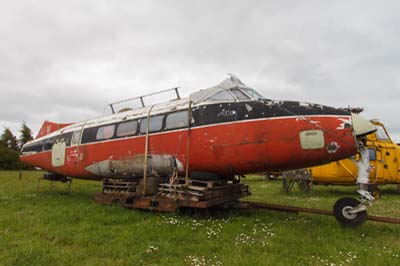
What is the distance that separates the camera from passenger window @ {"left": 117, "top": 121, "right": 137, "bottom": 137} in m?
8.98

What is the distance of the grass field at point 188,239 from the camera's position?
15.6 feet

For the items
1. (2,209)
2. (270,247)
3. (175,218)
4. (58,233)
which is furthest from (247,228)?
(2,209)

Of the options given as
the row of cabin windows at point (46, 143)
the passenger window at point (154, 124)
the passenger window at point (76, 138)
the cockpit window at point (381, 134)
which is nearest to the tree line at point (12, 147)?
the row of cabin windows at point (46, 143)

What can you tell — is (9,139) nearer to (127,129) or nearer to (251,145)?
(127,129)

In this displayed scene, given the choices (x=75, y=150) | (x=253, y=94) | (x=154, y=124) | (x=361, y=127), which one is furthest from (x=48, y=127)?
(x=361, y=127)

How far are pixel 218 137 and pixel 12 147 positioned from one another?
47.2 metres

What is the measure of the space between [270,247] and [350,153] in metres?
2.55

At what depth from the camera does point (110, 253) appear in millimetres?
5051

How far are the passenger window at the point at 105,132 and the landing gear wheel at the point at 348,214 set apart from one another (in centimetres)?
678

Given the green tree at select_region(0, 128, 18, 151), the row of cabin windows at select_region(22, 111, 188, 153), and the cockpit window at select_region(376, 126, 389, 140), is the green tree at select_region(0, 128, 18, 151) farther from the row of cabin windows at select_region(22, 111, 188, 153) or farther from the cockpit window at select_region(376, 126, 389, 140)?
the cockpit window at select_region(376, 126, 389, 140)

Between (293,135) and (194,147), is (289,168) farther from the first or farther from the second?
(194,147)

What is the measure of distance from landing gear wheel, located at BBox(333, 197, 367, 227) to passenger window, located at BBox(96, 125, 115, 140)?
6778 millimetres

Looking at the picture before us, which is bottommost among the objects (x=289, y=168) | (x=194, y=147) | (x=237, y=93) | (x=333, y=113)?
(x=289, y=168)

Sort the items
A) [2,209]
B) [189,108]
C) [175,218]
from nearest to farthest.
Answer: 1. [175,218]
2. [189,108]
3. [2,209]
